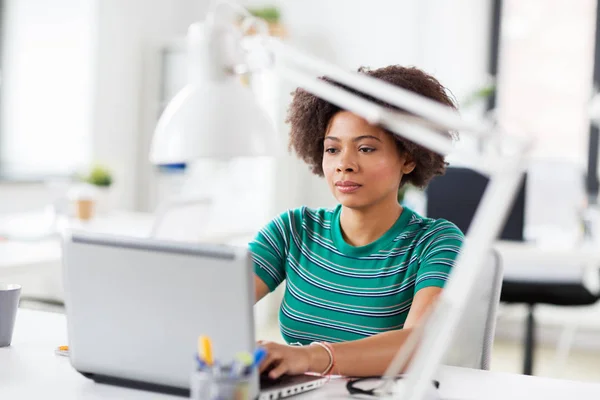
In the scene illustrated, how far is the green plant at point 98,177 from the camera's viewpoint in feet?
11.3

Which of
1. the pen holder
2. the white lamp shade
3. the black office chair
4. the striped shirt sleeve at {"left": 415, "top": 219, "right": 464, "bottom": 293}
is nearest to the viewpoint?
the pen holder

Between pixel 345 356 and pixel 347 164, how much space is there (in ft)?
1.31

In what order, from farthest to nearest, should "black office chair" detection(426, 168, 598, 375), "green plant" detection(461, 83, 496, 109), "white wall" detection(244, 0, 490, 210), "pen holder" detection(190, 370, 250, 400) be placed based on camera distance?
"white wall" detection(244, 0, 490, 210) < "green plant" detection(461, 83, 496, 109) < "black office chair" detection(426, 168, 598, 375) < "pen holder" detection(190, 370, 250, 400)

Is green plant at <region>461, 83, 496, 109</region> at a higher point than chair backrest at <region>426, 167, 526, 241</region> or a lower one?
higher

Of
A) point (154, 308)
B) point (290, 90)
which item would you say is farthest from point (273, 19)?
point (154, 308)

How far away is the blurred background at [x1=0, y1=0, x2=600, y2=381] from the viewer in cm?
425

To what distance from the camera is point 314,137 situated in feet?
5.24

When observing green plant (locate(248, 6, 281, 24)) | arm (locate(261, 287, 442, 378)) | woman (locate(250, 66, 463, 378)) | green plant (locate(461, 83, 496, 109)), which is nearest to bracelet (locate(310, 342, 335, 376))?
arm (locate(261, 287, 442, 378))

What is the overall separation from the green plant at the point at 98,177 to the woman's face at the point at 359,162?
7.21 feet

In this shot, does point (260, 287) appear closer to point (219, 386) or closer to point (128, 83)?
point (219, 386)

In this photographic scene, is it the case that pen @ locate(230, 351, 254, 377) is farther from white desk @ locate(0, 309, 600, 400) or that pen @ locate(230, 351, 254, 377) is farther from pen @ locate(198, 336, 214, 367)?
white desk @ locate(0, 309, 600, 400)

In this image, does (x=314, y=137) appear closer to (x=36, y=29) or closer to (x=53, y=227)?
(x=53, y=227)

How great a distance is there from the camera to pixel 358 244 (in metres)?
1.51

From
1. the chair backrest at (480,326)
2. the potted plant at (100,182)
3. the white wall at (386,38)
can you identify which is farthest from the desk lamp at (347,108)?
the white wall at (386,38)
